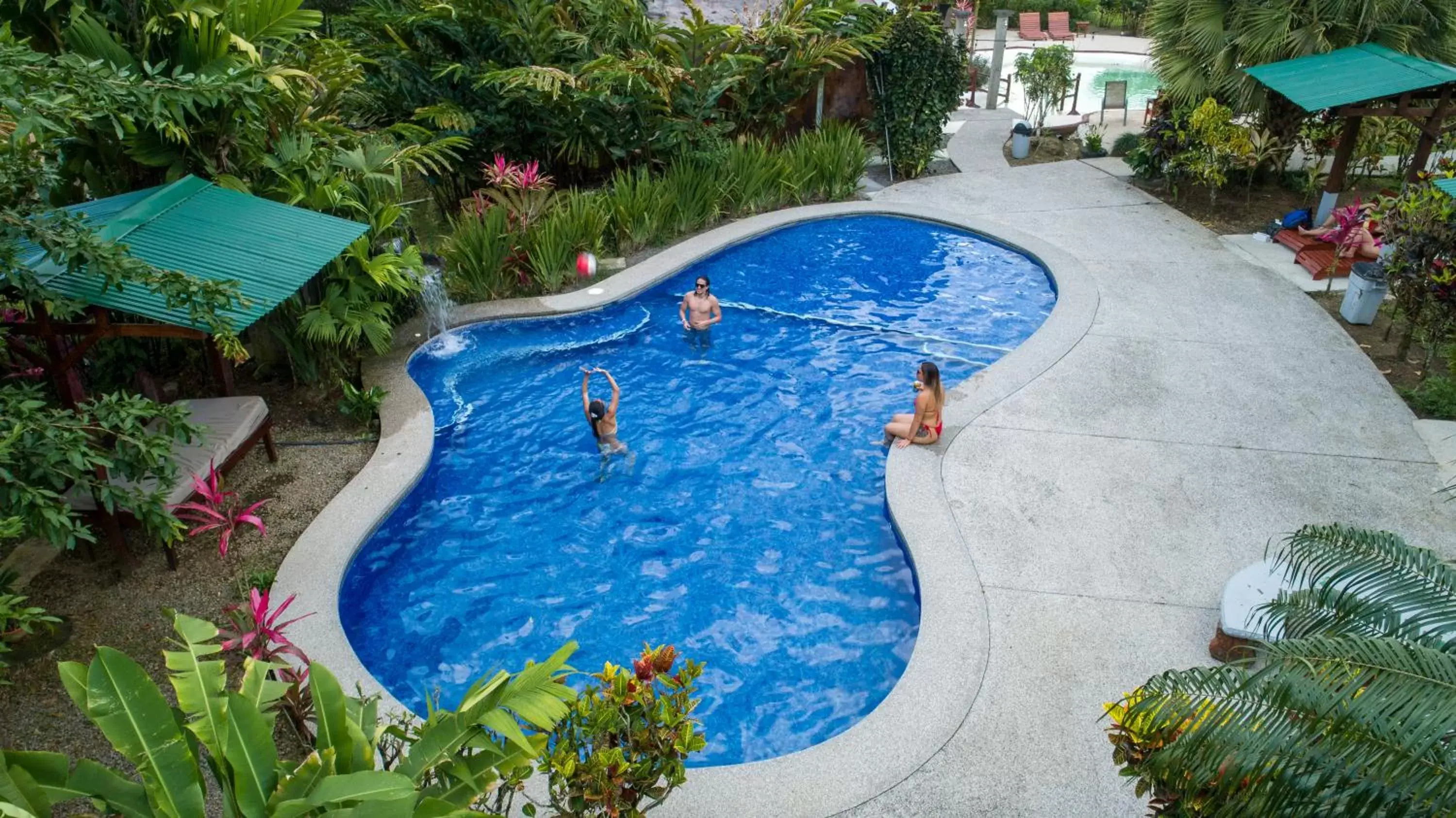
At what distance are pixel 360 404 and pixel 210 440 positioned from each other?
1627 mm

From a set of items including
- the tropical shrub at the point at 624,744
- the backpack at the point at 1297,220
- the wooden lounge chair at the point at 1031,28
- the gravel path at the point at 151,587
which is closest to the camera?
the tropical shrub at the point at 624,744

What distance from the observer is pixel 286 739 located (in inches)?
215

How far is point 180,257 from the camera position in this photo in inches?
263

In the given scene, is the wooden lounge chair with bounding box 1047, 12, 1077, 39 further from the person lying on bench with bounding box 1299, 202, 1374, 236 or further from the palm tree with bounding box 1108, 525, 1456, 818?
the palm tree with bounding box 1108, 525, 1456, 818

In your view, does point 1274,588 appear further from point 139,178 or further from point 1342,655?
point 139,178

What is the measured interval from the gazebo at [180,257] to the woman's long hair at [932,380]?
16.8 ft

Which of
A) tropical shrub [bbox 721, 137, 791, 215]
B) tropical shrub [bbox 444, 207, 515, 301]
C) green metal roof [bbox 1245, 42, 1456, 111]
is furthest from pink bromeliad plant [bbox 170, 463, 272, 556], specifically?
green metal roof [bbox 1245, 42, 1456, 111]

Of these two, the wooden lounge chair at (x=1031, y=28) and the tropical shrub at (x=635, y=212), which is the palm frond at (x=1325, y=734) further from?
the wooden lounge chair at (x=1031, y=28)

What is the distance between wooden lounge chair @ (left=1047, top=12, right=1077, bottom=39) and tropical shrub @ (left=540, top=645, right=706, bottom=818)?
2948 centimetres

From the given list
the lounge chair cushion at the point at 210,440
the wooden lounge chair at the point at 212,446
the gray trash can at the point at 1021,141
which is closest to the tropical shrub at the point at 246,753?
the wooden lounge chair at the point at 212,446

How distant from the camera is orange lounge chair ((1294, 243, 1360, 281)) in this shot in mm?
11641

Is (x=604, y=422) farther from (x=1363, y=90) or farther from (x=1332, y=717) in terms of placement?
(x=1363, y=90)

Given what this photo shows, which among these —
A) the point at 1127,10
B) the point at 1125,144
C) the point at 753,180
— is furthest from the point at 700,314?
the point at 1127,10

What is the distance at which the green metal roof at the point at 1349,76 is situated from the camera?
11391mm
